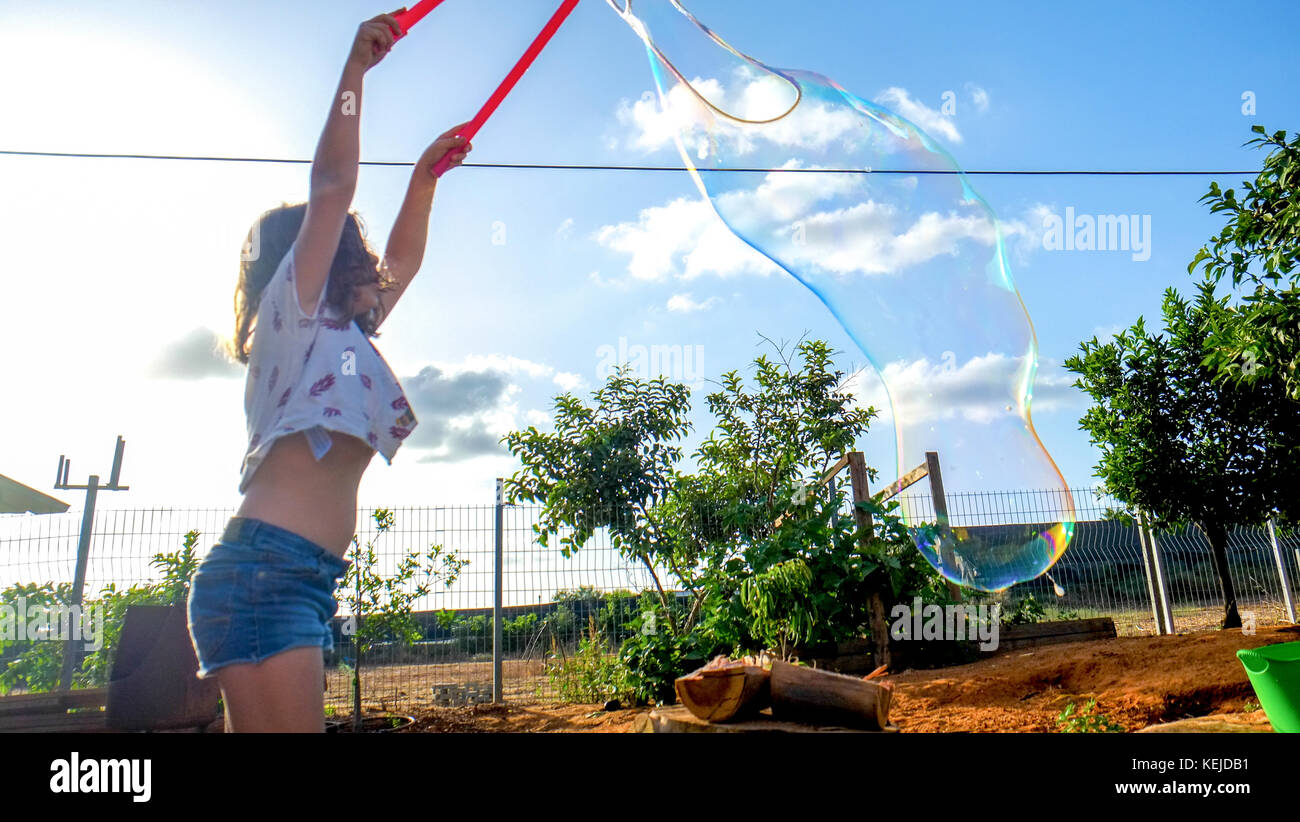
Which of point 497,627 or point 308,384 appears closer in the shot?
point 308,384

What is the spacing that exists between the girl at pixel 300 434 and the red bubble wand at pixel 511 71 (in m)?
0.13

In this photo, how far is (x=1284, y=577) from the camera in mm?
8336

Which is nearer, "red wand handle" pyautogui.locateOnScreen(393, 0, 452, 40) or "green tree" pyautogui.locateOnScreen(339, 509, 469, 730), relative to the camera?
"red wand handle" pyautogui.locateOnScreen(393, 0, 452, 40)

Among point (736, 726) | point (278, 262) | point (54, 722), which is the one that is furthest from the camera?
point (54, 722)

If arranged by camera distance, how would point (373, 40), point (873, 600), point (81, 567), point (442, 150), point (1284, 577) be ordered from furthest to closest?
1. point (1284, 577)
2. point (81, 567)
3. point (873, 600)
4. point (442, 150)
5. point (373, 40)

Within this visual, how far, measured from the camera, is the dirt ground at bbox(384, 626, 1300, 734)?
364 cm

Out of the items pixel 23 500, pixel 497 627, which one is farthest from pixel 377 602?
pixel 23 500

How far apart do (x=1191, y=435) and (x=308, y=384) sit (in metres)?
8.50

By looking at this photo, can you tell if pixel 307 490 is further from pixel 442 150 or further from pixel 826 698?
pixel 826 698

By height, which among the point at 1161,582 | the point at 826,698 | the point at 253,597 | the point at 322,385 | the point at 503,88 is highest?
the point at 503,88

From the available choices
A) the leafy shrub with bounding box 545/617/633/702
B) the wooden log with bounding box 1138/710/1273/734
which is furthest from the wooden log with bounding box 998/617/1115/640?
the leafy shrub with bounding box 545/617/633/702

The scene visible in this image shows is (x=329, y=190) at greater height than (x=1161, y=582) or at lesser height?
greater

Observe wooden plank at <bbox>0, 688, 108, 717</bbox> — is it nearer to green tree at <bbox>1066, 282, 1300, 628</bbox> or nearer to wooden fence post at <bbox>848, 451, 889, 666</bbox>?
wooden fence post at <bbox>848, 451, 889, 666</bbox>
